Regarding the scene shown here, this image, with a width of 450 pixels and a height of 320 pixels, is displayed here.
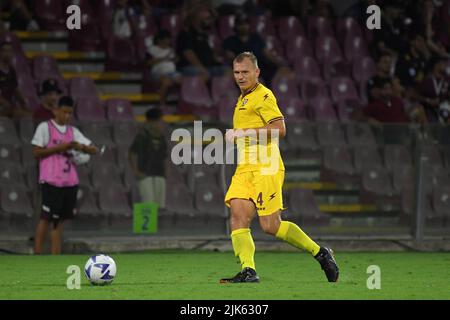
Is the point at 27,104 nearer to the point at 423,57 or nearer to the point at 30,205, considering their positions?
the point at 30,205

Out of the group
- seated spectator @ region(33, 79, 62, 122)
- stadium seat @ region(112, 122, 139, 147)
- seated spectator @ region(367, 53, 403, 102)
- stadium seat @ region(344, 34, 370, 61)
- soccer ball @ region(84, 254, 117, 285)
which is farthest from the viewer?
stadium seat @ region(344, 34, 370, 61)

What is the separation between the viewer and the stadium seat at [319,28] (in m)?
22.0

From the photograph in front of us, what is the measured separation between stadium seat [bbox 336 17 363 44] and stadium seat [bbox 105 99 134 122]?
17.4 ft

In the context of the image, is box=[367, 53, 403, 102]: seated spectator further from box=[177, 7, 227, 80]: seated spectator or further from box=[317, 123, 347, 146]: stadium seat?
box=[177, 7, 227, 80]: seated spectator

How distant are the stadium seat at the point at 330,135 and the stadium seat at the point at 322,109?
290 cm

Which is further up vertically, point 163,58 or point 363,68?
point 163,58

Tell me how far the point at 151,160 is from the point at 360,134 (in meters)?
2.98

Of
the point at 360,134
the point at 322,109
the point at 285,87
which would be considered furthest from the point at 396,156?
the point at 285,87

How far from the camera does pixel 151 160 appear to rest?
1631 centimetres

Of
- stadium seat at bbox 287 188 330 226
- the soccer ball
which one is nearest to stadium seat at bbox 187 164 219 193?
stadium seat at bbox 287 188 330 226

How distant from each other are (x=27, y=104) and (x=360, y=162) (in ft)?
16.6

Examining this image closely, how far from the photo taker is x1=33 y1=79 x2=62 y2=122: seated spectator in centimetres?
1595

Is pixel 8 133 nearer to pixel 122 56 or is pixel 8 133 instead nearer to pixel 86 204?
pixel 86 204
